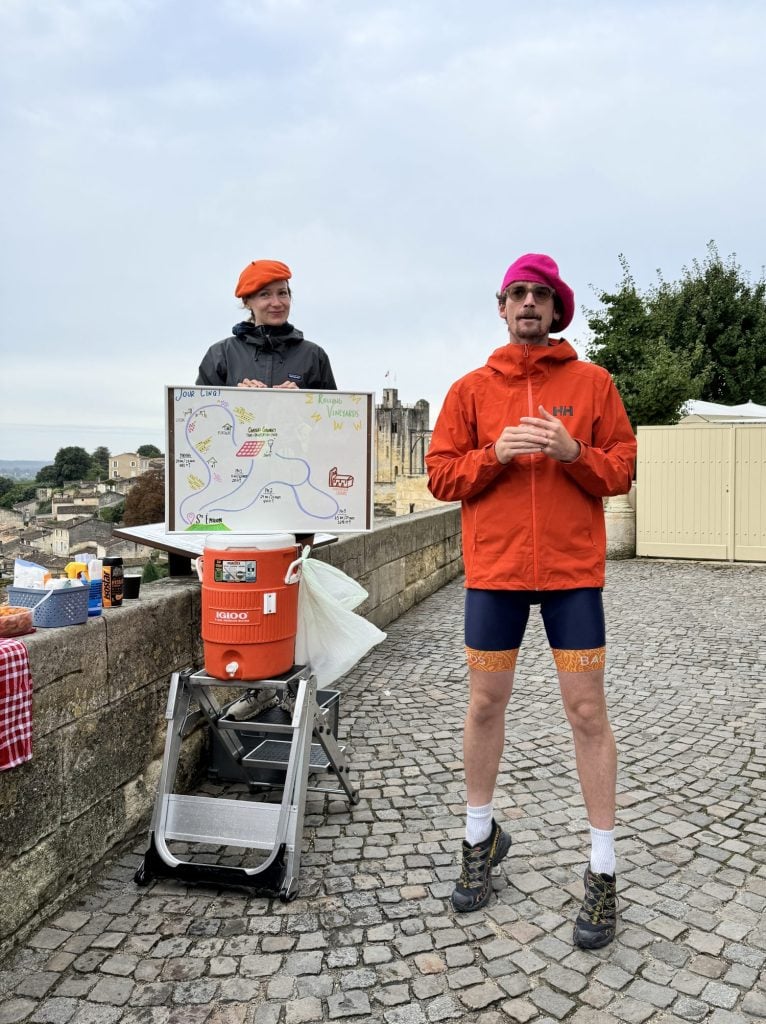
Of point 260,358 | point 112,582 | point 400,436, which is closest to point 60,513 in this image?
point 260,358

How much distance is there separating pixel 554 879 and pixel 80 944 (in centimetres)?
162

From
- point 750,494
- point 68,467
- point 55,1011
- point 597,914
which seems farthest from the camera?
point 68,467

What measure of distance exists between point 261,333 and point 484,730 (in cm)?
205

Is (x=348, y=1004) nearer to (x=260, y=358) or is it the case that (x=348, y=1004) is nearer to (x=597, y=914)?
(x=597, y=914)

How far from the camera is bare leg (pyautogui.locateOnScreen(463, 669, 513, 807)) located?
103 inches

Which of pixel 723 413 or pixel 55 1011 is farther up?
pixel 723 413

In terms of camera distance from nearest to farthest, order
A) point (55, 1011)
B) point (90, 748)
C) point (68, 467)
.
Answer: point (55, 1011) → point (90, 748) → point (68, 467)

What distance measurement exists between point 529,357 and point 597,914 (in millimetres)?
1775

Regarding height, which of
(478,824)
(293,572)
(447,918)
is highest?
(293,572)

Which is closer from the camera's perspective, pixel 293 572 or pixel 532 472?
pixel 532 472

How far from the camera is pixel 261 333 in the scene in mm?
3670

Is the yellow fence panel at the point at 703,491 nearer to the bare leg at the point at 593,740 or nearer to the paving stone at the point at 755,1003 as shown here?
the bare leg at the point at 593,740

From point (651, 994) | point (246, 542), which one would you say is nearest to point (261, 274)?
point (246, 542)

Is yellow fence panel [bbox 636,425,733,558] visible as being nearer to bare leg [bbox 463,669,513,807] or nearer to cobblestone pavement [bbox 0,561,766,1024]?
cobblestone pavement [bbox 0,561,766,1024]
